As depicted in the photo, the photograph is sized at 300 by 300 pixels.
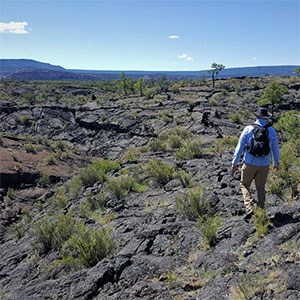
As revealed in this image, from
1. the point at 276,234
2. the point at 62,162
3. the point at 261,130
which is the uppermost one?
the point at 261,130

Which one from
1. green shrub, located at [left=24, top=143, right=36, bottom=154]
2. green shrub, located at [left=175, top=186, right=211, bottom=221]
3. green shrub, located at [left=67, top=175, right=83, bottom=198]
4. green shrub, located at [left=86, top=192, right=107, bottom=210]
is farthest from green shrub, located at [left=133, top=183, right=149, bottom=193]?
green shrub, located at [left=24, top=143, right=36, bottom=154]

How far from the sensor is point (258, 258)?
6590 mm

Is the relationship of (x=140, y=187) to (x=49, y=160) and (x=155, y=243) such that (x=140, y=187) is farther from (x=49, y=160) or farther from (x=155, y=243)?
(x=49, y=160)

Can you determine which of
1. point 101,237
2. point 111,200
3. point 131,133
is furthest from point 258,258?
point 131,133

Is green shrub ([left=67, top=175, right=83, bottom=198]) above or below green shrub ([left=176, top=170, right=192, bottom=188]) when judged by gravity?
below

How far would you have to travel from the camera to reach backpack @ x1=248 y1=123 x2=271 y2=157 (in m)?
8.16

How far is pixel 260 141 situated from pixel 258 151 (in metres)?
0.20

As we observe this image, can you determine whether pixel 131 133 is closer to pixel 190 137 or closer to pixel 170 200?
pixel 190 137

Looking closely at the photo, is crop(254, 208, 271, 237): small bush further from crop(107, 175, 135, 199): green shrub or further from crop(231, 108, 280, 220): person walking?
crop(107, 175, 135, 199): green shrub

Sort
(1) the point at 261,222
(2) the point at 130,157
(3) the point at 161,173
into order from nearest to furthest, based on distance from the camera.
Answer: (1) the point at 261,222
(3) the point at 161,173
(2) the point at 130,157

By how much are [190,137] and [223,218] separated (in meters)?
17.0

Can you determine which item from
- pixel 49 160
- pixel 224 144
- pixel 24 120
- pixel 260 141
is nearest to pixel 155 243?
pixel 260 141

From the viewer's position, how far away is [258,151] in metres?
8.20

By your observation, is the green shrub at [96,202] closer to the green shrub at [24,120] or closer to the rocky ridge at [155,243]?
the rocky ridge at [155,243]
